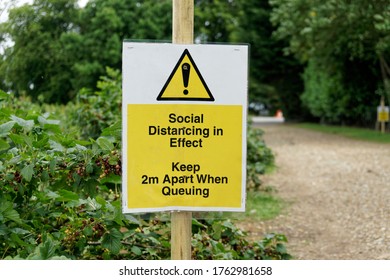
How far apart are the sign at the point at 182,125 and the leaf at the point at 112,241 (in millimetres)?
691

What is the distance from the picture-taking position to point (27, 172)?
330 cm

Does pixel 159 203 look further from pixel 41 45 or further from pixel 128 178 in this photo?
pixel 41 45

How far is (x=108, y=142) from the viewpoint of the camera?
11.5ft

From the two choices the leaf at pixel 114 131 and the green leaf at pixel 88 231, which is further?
the leaf at pixel 114 131

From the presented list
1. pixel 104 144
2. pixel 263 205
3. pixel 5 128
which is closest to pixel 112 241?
pixel 104 144

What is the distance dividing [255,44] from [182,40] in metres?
35.9

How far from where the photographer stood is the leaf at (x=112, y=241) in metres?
3.56

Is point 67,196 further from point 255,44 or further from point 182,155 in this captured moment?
point 255,44

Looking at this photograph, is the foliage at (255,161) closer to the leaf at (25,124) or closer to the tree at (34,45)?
the tree at (34,45)

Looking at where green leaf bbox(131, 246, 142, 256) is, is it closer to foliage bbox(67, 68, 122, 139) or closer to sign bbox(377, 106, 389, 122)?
foliage bbox(67, 68, 122, 139)

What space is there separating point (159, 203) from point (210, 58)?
24.4 inches

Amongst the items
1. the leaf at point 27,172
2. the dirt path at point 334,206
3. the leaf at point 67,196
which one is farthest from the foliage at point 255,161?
the leaf at point 27,172

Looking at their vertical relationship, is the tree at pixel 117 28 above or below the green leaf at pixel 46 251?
above
